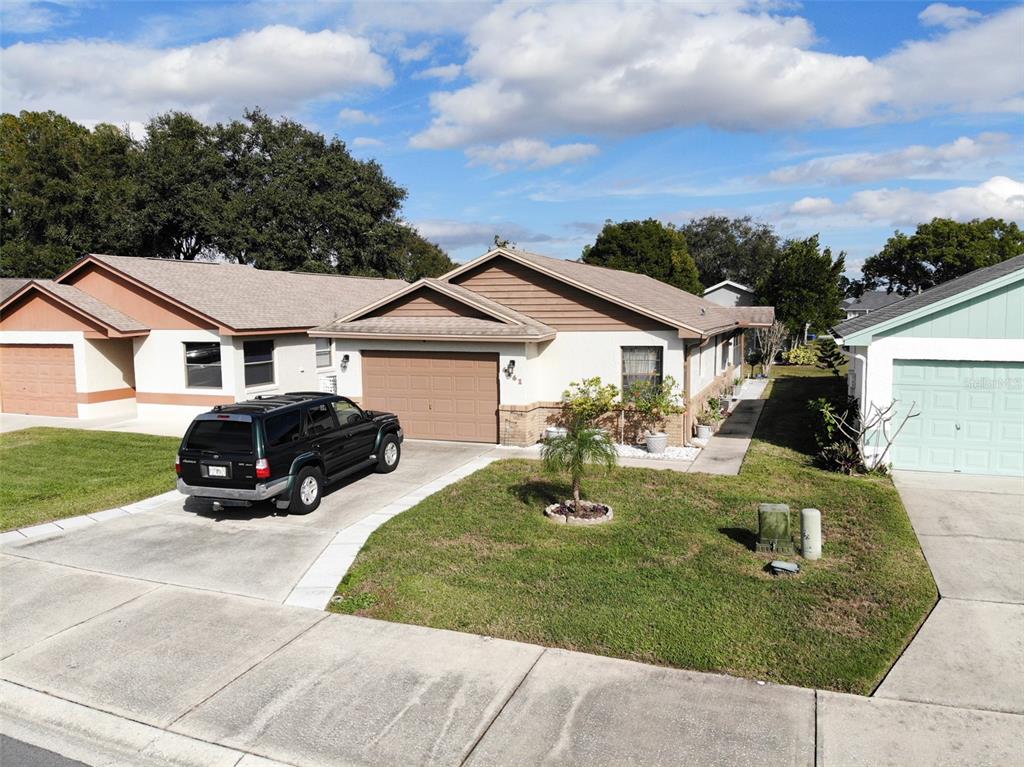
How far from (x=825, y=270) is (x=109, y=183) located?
42.1 m

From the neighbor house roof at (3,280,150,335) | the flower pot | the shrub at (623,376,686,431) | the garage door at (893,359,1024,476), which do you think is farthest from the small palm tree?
the neighbor house roof at (3,280,150,335)

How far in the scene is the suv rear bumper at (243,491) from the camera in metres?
10.8

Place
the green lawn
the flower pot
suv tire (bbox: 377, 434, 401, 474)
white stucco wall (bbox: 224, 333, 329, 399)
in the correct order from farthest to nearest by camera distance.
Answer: white stucco wall (bbox: 224, 333, 329, 399) → the flower pot → suv tire (bbox: 377, 434, 401, 474) → the green lawn

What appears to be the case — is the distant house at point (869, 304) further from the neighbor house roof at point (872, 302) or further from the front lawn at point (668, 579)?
the front lawn at point (668, 579)

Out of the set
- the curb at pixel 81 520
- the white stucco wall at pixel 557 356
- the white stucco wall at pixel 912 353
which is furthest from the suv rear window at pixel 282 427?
the white stucco wall at pixel 912 353

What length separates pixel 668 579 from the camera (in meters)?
8.76

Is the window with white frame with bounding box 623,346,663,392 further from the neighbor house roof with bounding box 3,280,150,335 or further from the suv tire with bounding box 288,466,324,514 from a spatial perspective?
the neighbor house roof with bounding box 3,280,150,335

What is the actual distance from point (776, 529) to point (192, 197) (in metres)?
41.3

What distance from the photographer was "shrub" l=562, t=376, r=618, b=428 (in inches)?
671

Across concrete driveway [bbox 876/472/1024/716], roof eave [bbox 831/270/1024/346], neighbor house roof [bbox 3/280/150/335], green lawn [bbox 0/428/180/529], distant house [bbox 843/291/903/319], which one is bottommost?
concrete driveway [bbox 876/472/1024/716]

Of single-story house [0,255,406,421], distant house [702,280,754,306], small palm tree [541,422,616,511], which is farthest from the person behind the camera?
distant house [702,280,754,306]

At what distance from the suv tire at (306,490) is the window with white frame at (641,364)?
8084 mm

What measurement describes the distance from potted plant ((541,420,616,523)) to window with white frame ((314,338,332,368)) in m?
13.8

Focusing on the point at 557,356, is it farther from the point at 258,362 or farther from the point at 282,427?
the point at 258,362
